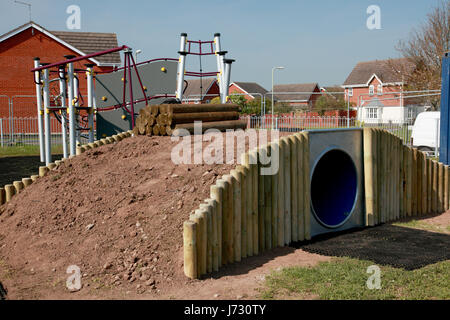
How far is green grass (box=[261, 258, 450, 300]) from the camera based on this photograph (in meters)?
4.93

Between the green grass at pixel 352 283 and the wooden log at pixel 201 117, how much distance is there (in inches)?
176

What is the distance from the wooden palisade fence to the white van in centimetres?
789

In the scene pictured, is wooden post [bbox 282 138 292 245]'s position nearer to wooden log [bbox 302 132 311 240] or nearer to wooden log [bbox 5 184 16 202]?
wooden log [bbox 302 132 311 240]

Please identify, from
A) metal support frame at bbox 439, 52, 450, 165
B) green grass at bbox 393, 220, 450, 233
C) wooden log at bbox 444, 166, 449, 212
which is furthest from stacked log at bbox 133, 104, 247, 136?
metal support frame at bbox 439, 52, 450, 165

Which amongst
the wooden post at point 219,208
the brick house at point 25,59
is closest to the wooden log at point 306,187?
the wooden post at point 219,208

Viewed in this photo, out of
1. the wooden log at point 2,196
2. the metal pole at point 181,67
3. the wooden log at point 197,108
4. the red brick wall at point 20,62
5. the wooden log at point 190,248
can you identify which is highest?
the red brick wall at point 20,62

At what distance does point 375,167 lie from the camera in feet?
27.3

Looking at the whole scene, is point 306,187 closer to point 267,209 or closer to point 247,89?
point 267,209

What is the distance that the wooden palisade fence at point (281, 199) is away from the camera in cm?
566

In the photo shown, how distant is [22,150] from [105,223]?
16704mm

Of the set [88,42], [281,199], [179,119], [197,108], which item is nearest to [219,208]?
[281,199]

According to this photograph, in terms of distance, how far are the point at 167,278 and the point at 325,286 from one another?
1843 mm

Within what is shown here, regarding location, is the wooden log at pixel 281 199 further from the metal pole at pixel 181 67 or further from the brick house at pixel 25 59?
the brick house at pixel 25 59

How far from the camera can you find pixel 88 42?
3922 centimetres
